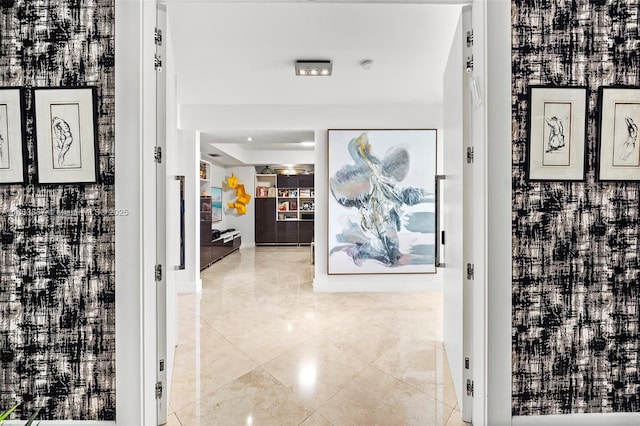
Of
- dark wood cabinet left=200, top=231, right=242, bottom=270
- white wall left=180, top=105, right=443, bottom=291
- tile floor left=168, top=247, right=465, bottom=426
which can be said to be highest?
white wall left=180, top=105, right=443, bottom=291

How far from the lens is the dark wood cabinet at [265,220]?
28.7ft

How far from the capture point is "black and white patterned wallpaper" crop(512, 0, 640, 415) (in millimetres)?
1467

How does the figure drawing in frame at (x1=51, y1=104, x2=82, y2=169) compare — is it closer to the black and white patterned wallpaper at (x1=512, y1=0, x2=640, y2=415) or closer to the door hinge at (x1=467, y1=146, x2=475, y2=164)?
the door hinge at (x1=467, y1=146, x2=475, y2=164)

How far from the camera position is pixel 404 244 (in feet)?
13.8

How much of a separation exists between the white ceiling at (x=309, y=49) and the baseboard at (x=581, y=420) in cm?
204

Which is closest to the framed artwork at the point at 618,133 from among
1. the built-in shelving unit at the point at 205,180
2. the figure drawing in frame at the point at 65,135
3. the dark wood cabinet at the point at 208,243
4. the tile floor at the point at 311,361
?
the tile floor at the point at 311,361

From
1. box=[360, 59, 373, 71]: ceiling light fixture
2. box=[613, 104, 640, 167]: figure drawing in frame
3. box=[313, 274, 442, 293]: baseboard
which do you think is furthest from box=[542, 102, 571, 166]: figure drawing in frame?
box=[313, 274, 442, 293]: baseboard

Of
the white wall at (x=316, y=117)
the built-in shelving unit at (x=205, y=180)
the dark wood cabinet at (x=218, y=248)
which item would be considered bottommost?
the dark wood cabinet at (x=218, y=248)

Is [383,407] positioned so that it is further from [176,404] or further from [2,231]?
[2,231]

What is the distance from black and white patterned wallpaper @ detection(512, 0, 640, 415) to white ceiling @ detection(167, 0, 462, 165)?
0.51m

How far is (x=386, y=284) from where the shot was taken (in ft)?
13.9

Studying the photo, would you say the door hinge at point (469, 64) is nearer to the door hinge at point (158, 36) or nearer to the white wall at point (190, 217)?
the door hinge at point (158, 36)

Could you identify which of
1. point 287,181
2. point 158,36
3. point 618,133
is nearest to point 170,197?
point 158,36

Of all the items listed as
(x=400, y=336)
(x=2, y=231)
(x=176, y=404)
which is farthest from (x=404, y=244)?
(x=2, y=231)
